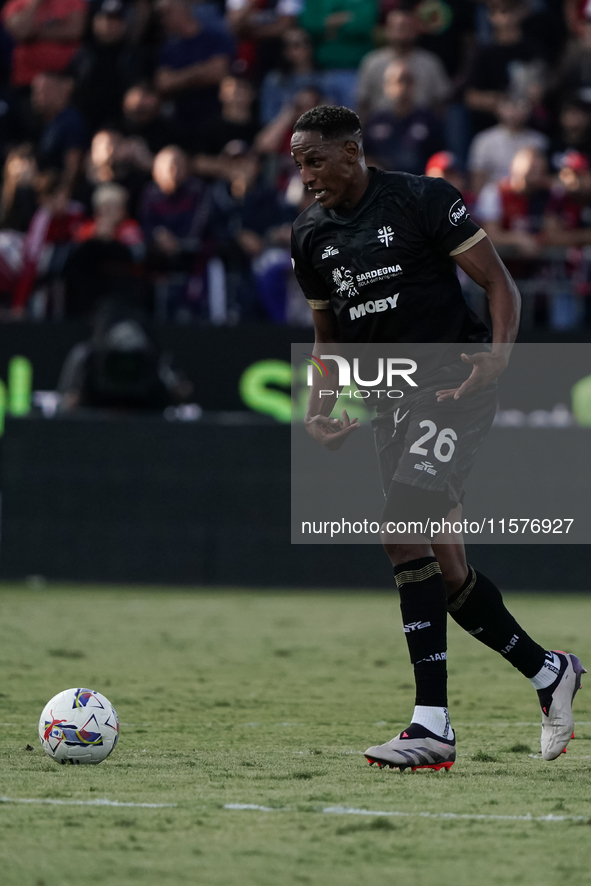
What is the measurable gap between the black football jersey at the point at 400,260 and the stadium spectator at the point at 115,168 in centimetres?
892

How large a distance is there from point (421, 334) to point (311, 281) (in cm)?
53

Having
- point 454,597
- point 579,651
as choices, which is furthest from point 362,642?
point 454,597

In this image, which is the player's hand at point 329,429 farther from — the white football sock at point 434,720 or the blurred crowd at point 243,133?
the blurred crowd at point 243,133

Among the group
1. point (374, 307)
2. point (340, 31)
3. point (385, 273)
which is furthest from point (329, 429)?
point (340, 31)

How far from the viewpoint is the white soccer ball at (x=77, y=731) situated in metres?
5.09

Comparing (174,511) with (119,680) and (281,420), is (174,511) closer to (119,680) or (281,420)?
(281,420)

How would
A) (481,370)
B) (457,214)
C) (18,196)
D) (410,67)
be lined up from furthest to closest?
(410,67) < (18,196) < (457,214) < (481,370)

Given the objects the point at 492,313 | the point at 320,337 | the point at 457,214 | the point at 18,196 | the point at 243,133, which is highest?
the point at 243,133

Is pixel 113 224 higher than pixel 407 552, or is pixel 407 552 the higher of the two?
pixel 113 224

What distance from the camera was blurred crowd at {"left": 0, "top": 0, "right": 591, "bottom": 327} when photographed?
43.2 feet

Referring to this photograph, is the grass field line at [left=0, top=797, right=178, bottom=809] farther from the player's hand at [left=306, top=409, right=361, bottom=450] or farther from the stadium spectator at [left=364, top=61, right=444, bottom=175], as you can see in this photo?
the stadium spectator at [left=364, top=61, right=444, bottom=175]

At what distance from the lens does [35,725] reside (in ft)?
19.9

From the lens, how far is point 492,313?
5078 millimetres

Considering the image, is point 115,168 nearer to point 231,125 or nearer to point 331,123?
point 231,125
